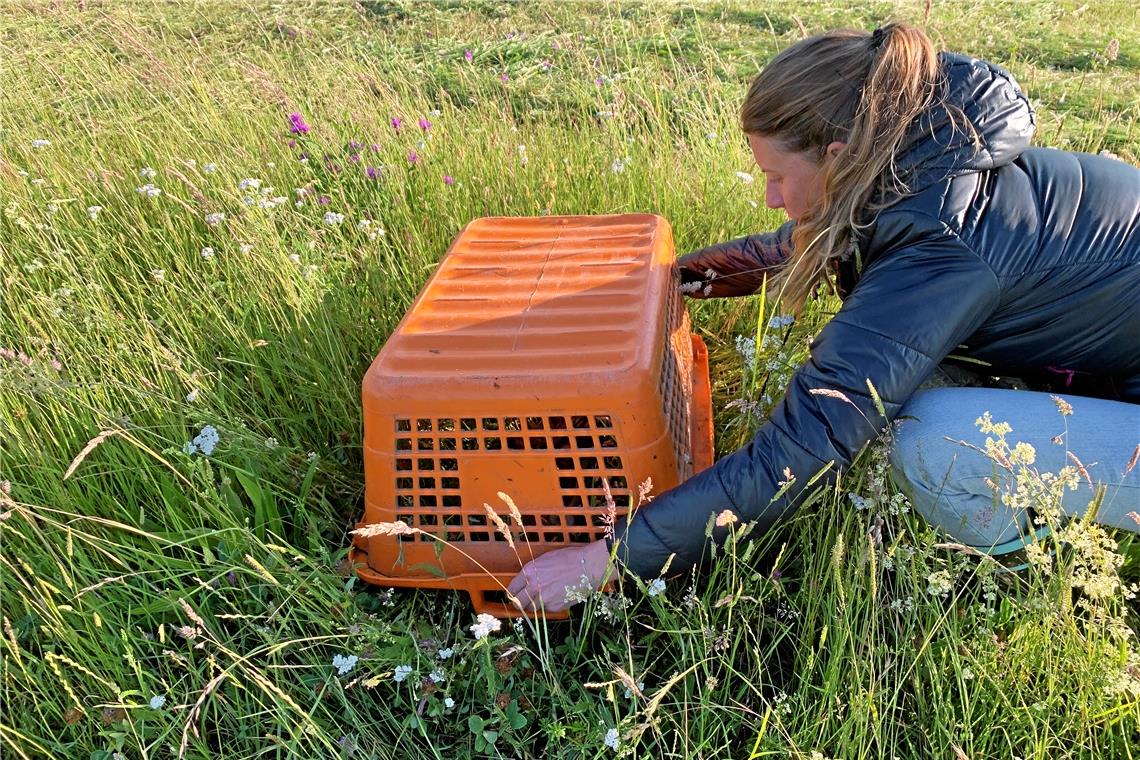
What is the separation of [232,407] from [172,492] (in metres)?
0.33

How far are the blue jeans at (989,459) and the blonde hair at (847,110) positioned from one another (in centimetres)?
38

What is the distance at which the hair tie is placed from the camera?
1.57m

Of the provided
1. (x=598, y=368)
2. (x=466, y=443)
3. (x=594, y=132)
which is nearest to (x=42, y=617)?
(x=466, y=443)

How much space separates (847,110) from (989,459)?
0.70m

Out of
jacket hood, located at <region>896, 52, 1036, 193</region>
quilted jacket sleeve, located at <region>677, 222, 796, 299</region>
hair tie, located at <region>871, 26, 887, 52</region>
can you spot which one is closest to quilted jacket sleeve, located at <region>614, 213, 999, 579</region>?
jacket hood, located at <region>896, 52, 1036, 193</region>

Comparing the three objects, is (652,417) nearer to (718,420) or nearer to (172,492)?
(718,420)

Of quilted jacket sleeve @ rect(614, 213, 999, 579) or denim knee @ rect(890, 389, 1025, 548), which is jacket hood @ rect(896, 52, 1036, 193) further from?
denim knee @ rect(890, 389, 1025, 548)

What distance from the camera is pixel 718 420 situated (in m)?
2.26

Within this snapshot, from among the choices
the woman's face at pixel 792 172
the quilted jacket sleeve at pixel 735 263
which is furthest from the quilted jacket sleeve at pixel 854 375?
the quilted jacket sleeve at pixel 735 263

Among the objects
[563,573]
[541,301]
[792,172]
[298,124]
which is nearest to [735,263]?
[792,172]

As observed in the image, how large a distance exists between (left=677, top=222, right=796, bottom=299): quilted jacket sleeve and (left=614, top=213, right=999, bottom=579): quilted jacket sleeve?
70 cm

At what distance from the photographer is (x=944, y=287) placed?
57.5 inches

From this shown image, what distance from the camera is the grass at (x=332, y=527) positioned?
1426 mm

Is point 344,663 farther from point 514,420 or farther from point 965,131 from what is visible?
point 965,131
